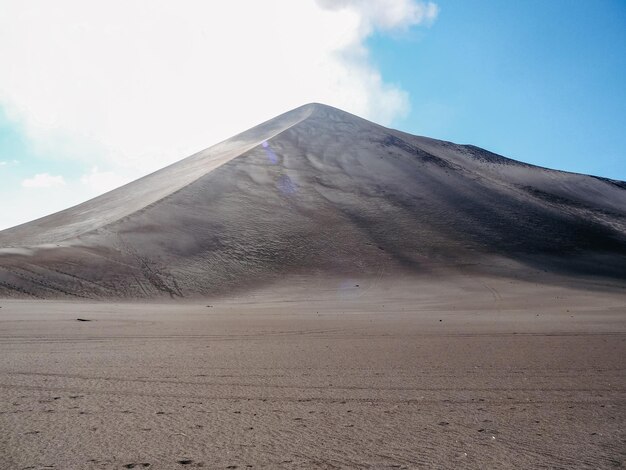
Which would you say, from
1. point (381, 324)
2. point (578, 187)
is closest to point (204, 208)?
point (381, 324)

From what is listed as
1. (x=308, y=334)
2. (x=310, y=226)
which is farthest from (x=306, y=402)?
(x=310, y=226)

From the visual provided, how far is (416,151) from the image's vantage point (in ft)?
216

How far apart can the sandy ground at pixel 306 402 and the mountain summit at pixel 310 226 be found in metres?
19.5

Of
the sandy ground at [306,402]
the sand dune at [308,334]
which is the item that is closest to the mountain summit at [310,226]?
the sand dune at [308,334]

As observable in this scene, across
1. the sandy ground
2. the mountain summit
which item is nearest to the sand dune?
the sandy ground

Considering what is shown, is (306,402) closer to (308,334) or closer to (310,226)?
(308,334)

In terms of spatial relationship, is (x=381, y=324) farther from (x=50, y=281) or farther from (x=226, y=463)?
(x=50, y=281)

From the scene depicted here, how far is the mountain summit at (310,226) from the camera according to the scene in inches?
1191

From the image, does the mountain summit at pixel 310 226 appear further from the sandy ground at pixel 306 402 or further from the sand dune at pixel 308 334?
the sandy ground at pixel 306 402

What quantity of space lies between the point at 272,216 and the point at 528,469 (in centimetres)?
4008

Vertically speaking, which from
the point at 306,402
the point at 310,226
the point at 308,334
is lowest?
the point at 308,334

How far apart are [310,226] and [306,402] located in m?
37.4

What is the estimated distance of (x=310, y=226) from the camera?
4253 centimetres

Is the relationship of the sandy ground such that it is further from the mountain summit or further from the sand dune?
the mountain summit
